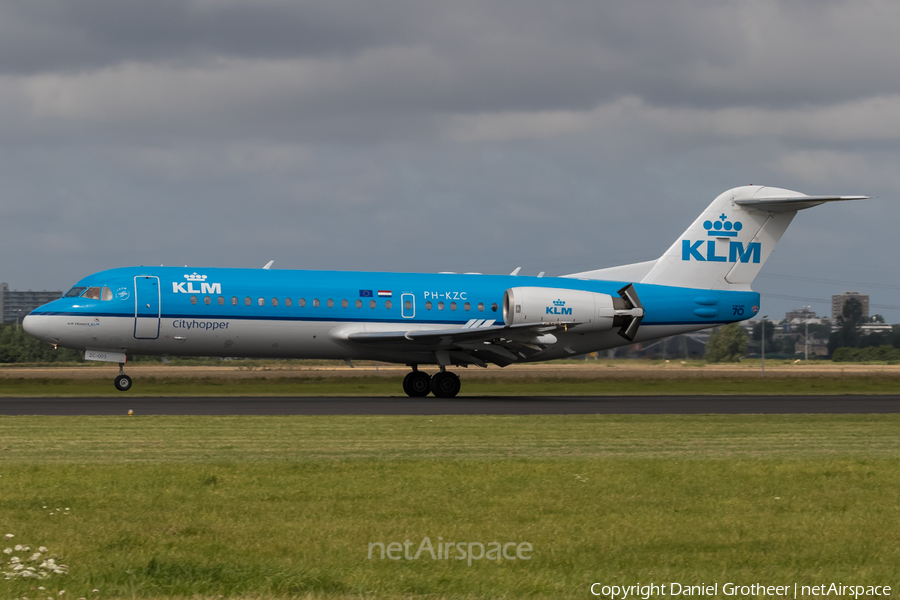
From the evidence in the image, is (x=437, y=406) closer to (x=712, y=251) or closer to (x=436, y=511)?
(x=712, y=251)

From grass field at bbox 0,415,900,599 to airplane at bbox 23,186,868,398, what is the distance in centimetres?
1410

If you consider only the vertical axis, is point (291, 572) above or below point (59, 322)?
below

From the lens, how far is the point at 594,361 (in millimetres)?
88188

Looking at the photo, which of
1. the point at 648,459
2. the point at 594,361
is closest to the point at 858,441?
the point at 648,459

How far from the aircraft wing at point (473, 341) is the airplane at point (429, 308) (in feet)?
0.21

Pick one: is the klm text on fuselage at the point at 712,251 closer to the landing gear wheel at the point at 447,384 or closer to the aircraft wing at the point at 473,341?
the aircraft wing at the point at 473,341

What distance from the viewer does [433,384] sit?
33.5 m

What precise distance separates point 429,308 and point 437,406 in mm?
6526

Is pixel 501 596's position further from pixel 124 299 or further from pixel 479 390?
pixel 479 390

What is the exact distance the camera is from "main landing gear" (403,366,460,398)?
1310 inches

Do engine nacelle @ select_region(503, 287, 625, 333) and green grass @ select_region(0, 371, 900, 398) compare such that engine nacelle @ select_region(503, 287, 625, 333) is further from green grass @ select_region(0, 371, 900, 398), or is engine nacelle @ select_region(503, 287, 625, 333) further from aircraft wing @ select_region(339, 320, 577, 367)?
green grass @ select_region(0, 371, 900, 398)

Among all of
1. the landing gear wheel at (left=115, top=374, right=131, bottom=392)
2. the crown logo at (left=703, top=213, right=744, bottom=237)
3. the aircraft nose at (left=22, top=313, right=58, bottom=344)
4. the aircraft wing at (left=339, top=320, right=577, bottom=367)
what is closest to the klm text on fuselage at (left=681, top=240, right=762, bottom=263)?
the crown logo at (left=703, top=213, right=744, bottom=237)

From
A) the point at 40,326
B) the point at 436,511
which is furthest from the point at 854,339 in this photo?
the point at 436,511

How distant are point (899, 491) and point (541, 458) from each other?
463 centimetres
